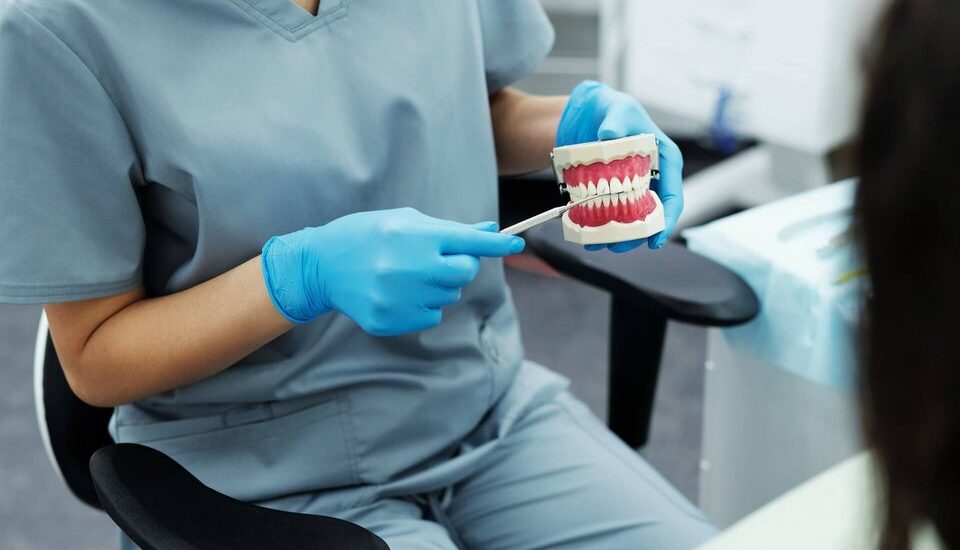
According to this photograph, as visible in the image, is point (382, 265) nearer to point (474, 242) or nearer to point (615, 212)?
point (474, 242)

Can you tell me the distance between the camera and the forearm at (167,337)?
2.97 ft

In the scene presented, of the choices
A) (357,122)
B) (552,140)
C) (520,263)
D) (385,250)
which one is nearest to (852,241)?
(385,250)

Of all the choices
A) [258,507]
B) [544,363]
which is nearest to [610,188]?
[258,507]

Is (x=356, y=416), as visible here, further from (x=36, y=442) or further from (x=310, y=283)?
(x=36, y=442)

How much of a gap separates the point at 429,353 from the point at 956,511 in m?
0.61

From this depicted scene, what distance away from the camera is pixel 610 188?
0.90 m

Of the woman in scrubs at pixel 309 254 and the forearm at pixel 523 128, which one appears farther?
the forearm at pixel 523 128

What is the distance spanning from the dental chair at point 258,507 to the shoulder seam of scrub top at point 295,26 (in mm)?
313

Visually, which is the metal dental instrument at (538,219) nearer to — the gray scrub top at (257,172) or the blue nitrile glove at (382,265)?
the blue nitrile glove at (382,265)

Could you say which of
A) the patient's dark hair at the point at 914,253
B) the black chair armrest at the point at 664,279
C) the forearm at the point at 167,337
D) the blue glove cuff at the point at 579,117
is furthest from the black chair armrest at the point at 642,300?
the patient's dark hair at the point at 914,253

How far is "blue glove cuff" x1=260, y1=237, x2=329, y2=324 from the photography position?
867mm

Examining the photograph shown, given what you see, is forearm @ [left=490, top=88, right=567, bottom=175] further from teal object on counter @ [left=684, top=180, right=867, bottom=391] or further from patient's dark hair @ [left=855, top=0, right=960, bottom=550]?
patient's dark hair @ [left=855, top=0, right=960, bottom=550]

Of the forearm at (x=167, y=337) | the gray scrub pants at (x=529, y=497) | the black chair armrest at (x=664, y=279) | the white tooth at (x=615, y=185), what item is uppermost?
the white tooth at (x=615, y=185)

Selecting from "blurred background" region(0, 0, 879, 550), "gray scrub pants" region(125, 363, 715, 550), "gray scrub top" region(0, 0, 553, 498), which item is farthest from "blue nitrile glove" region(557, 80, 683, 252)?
"blurred background" region(0, 0, 879, 550)
